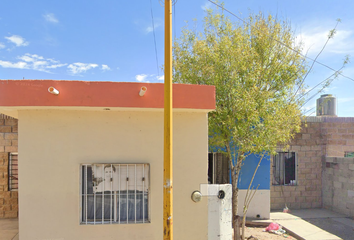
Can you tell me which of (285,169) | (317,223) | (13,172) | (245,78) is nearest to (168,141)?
(245,78)

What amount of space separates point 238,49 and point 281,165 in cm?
540

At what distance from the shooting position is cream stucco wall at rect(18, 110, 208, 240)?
13.6 feet

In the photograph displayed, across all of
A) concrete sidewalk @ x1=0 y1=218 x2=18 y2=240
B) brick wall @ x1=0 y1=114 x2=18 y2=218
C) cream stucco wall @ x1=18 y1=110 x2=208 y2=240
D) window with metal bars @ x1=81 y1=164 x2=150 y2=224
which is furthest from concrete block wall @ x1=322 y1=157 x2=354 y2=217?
A: brick wall @ x1=0 y1=114 x2=18 y2=218

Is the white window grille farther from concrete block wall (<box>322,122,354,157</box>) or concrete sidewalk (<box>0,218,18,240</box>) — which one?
concrete sidewalk (<box>0,218,18,240</box>)

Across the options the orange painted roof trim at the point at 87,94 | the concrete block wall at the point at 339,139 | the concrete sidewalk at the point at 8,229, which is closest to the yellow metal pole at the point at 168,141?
the orange painted roof trim at the point at 87,94

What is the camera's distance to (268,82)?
263 inches

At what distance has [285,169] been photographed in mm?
9211

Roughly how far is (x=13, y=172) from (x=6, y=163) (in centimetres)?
32

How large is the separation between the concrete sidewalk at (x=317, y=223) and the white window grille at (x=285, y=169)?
43.7 inches

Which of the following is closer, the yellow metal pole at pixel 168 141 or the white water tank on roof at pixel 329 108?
the yellow metal pole at pixel 168 141

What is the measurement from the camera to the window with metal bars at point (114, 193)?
4.25m

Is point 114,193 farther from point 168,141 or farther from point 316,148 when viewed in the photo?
point 316,148

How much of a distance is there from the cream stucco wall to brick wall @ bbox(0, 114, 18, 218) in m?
3.23

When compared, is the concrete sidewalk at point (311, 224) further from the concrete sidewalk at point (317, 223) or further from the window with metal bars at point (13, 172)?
the window with metal bars at point (13, 172)
